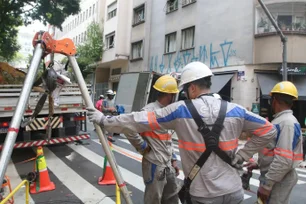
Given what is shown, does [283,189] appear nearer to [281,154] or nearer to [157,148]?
[281,154]

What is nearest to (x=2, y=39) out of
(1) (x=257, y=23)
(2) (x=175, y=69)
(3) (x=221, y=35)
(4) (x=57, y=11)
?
(4) (x=57, y=11)

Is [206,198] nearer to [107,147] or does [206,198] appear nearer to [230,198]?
[230,198]

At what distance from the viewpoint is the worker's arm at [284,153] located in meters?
2.84

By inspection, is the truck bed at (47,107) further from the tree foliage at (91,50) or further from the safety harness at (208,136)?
the tree foliage at (91,50)

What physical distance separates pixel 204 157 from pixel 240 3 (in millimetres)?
16479

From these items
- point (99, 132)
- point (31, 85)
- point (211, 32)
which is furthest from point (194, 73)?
point (211, 32)

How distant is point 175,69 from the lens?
2202 cm

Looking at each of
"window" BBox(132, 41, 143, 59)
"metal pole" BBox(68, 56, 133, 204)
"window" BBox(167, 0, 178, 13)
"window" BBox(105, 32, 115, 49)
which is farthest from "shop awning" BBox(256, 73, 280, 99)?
"window" BBox(105, 32, 115, 49)

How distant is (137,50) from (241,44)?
12.6 m

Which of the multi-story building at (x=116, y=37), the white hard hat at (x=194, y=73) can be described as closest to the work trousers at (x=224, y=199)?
the white hard hat at (x=194, y=73)

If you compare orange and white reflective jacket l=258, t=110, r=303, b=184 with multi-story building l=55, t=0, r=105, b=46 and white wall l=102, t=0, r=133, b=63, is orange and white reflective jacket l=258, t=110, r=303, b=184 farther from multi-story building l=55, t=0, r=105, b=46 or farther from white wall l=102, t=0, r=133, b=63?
multi-story building l=55, t=0, r=105, b=46

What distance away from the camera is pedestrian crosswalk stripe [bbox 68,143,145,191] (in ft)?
20.9

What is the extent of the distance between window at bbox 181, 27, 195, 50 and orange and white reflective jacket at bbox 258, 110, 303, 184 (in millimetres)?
18222

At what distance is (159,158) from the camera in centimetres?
355
